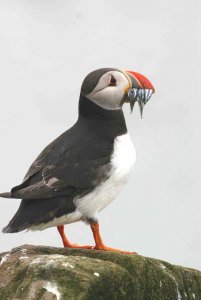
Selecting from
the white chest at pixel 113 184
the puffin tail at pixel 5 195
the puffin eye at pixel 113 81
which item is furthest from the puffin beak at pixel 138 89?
the puffin tail at pixel 5 195

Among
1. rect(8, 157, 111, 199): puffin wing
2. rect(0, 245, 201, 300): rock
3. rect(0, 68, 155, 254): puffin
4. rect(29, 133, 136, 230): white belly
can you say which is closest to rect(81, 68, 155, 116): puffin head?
rect(0, 68, 155, 254): puffin

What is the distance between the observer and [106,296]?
9.86 meters

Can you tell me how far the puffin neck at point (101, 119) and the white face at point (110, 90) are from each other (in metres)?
0.09

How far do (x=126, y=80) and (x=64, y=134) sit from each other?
3.92 feet

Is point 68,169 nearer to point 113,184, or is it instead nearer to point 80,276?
point 113,184

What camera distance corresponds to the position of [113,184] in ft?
37.2

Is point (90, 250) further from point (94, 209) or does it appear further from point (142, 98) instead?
point (142, 98)

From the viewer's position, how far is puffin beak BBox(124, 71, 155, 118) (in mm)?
12023

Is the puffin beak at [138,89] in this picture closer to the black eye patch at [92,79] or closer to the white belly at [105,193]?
the black eye patch at [92,79]

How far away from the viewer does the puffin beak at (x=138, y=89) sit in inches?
473

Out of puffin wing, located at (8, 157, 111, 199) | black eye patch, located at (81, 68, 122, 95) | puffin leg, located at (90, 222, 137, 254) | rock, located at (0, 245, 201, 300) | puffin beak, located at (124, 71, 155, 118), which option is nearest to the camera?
rock, located at (0, 245, 201, 300)

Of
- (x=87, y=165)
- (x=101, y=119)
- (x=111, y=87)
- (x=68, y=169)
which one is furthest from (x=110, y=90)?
(x=68, y=169)

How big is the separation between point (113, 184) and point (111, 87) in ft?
4.84

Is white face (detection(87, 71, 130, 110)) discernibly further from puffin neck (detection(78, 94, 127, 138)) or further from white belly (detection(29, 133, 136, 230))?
white belly (detection(29, 133, 136, 230))
